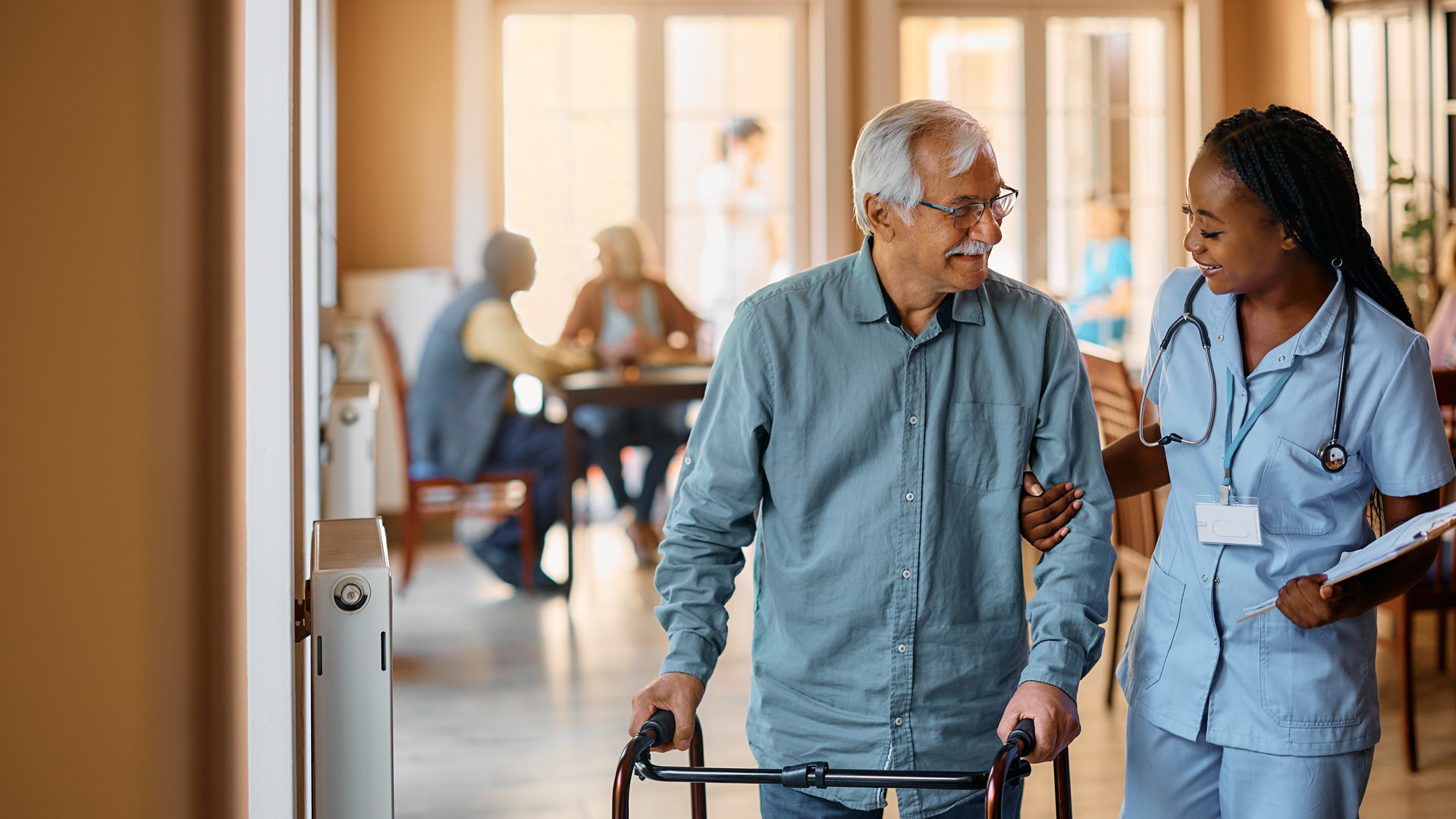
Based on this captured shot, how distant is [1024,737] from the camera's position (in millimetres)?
1291

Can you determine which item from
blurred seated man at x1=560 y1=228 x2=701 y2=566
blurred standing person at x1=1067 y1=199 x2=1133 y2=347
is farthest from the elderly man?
blurred standing person at x1=1067 y1=199 x2=1133 y2=347

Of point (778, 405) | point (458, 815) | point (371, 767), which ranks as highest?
point (778, 405)

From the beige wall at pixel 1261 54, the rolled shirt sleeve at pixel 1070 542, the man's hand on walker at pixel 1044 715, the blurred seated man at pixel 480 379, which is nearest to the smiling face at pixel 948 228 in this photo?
the rolled shirt sleeve at pixel 1070 542

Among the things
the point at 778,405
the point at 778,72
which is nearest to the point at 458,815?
the point at 778,405

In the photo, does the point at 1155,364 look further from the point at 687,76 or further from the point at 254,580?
the point at 687,76

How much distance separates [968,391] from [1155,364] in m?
0.35

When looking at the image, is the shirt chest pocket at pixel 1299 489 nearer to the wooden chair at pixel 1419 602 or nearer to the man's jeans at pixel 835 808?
the man's jeans at pixel 835 808

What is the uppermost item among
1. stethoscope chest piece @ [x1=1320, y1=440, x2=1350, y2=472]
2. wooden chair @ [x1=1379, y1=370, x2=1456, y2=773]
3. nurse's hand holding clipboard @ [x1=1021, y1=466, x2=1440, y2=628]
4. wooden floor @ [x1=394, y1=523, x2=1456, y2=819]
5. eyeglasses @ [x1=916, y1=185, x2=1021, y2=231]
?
eyeglasses @ [x1=916, y1=185, x2=1021, y2=231]

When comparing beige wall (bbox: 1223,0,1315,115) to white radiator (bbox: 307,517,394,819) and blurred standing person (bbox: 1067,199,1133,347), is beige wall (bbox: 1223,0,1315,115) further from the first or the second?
white radiator (bbox: 307,517,394,819)

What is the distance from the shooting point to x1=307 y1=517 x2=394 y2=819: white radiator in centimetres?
140

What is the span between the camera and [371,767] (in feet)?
4.64

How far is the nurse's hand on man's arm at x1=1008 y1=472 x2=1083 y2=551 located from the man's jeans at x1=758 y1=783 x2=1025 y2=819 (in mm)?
302

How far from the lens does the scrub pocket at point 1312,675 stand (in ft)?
4.91

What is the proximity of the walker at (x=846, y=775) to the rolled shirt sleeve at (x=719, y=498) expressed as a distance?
18 centimetres
